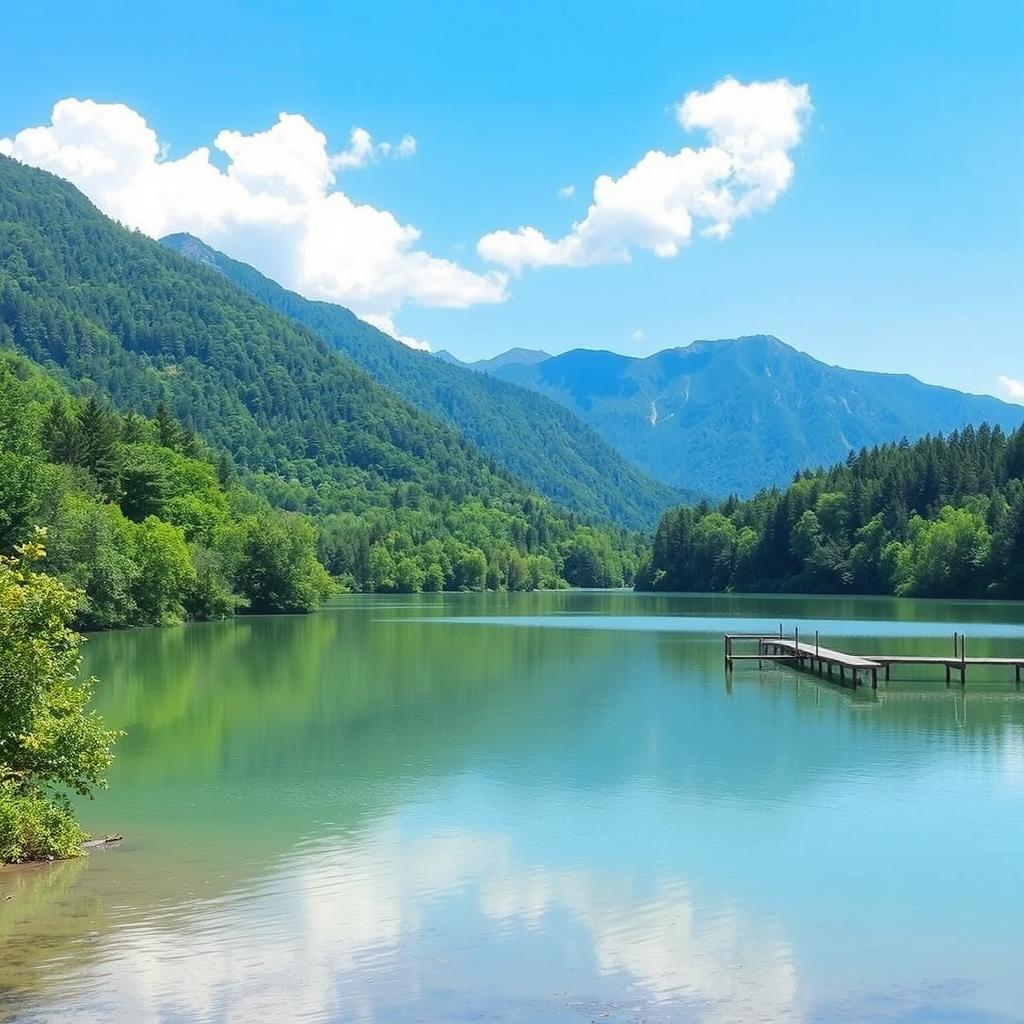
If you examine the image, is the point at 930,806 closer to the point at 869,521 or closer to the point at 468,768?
the point at 468,768

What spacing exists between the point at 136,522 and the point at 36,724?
77.5 m

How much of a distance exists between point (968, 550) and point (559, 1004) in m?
135

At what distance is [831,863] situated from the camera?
2112cm

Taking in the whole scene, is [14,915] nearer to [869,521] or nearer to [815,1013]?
[815,1013]

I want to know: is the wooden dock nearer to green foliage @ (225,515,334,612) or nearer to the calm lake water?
the calm lake water

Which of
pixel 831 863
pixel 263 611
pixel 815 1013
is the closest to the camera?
pixel 815 1013

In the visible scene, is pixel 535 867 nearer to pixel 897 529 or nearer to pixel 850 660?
pixel 850 660

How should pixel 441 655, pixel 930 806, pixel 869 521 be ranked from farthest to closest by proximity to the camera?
1. pixel 869 521
2. pixel 441 655
3. pixel 930 806

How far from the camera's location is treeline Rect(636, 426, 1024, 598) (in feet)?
456

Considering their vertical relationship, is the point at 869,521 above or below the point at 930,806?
above

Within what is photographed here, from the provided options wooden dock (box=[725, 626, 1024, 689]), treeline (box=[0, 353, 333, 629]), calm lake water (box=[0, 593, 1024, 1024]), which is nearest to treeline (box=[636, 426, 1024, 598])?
treeline (box=[0, 353, 333, 629])

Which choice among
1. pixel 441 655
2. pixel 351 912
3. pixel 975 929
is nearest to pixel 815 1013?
pixel 975 929

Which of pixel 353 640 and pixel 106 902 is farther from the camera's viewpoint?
pixel 353 640

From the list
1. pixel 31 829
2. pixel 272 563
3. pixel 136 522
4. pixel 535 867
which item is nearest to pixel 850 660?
pixel 535 867
